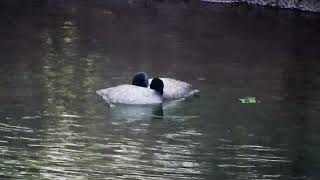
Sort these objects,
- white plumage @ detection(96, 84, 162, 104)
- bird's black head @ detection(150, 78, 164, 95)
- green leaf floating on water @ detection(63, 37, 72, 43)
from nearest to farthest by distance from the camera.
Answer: white plumage @ detection(96, 84, 162, 104), bird's black head @ detection(150, 78, 164, 95), green leaf floating on water @ detection(63, 37, 72, 43)

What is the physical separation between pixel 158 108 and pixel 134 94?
440 millimetres

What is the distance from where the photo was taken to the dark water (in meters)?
9.26

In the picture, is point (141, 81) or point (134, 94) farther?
point (141, 81)

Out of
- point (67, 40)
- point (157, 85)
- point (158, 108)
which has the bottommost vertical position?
point (158, 108)

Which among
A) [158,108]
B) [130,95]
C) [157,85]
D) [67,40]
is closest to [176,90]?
[157,85]

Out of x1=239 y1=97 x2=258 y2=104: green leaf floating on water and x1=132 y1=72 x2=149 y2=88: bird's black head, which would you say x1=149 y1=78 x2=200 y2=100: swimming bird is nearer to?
x1=132 y1=72 x2=149 y2=88: bird's black head

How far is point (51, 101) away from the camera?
12.1m

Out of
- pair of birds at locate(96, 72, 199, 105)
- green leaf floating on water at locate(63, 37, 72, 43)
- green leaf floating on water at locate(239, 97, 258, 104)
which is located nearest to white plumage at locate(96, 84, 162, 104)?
pair of birds at locate(96, 72, 199, 105)

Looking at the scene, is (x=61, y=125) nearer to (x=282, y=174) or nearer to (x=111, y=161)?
(x=111, y=161)

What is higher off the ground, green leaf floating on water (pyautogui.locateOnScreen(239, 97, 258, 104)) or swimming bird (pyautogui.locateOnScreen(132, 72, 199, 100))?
swimming bird (pyautogui.locateOnScreen(132, 72, 199, 100))

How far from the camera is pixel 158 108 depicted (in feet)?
39.5

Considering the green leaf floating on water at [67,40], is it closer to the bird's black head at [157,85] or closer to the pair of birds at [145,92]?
the pair of birds at [145,92]

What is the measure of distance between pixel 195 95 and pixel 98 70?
2.51m

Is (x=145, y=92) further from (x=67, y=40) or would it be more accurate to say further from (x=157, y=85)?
(x=67, y=40)
